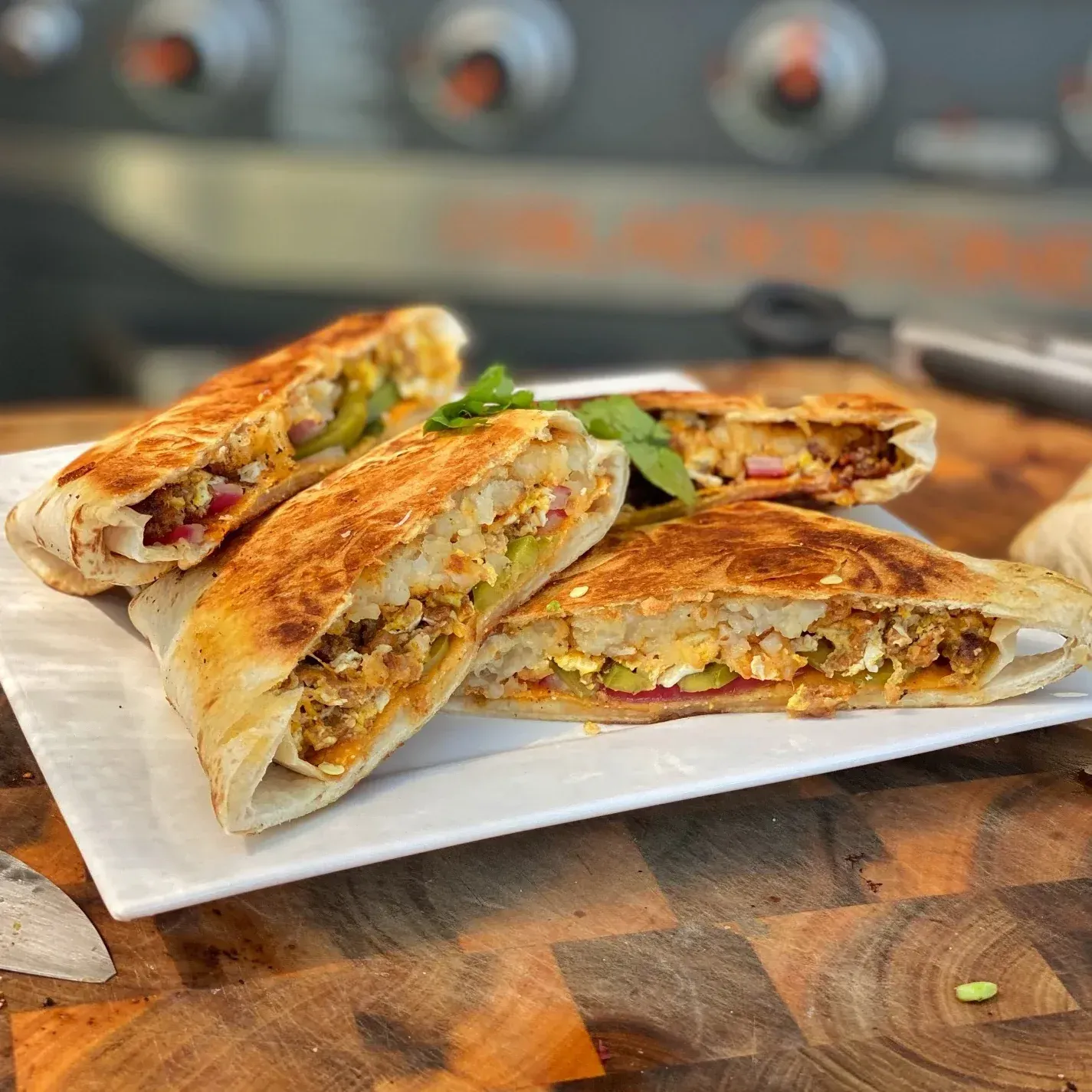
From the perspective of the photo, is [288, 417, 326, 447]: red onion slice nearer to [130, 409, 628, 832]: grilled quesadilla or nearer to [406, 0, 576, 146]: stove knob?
[130, 409, 628, 832]: grilled quesadilla

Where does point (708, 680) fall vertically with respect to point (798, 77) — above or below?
below

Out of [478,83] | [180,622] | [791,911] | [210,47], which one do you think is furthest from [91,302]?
[791,911]

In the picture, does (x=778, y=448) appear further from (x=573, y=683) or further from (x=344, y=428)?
(x=344, y=428)

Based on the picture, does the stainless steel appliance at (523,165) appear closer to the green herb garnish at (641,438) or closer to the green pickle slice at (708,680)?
the green herb garnish at (641,438)

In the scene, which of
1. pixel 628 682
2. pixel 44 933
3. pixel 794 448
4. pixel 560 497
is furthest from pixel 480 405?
pixel 44 933

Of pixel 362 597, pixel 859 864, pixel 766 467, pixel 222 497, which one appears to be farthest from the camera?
pixel 766 467

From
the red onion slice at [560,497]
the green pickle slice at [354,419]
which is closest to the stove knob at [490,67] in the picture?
the green pickle slice at [354,419]
